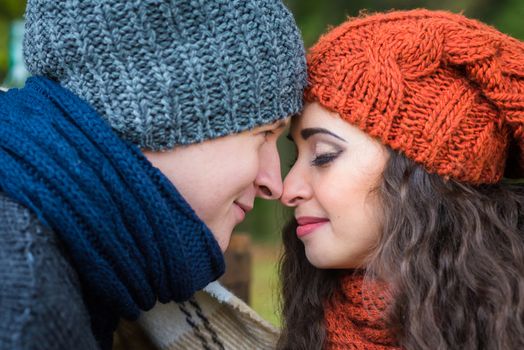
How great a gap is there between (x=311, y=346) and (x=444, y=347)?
1.68 ft

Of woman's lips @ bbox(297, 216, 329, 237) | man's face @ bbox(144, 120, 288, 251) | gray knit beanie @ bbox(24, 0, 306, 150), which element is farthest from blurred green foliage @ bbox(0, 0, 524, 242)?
gray knit beanie @ bbox(24, 0, 306, 150)

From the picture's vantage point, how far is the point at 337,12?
643 centimetres

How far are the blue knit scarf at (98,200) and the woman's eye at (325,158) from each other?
0.46m

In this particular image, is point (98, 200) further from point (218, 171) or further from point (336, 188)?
point (336, 188)

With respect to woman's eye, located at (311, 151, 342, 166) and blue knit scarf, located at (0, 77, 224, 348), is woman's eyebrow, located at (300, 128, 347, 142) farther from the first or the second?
blue knit scarf, located at (0, 77, 224, 348)

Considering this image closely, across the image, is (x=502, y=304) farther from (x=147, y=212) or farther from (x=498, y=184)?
(x=147, y=212)

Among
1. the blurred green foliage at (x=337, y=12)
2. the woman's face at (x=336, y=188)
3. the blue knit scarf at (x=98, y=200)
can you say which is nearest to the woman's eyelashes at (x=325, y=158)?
the woman's face at (x=336, y=188)

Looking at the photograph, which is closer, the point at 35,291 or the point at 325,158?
the point at 35,291

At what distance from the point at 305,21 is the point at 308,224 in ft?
12.6

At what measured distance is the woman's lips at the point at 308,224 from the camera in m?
2.17

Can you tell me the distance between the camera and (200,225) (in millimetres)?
1823

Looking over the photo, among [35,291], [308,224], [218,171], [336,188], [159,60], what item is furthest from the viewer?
[308,224]

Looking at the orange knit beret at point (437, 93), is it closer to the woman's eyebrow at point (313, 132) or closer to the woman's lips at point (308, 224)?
the woman's eyebrow at point (313, 132)

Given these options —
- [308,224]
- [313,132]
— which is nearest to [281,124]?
[313,132]
